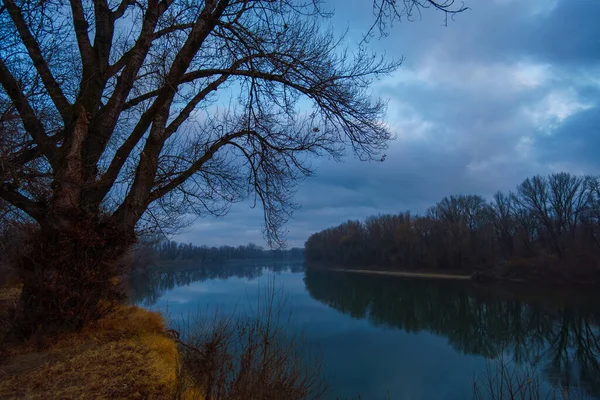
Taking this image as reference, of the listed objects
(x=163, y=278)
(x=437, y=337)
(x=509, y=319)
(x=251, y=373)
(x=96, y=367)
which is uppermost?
(x=251, y=373)

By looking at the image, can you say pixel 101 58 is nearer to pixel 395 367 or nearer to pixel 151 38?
pixel 151 38

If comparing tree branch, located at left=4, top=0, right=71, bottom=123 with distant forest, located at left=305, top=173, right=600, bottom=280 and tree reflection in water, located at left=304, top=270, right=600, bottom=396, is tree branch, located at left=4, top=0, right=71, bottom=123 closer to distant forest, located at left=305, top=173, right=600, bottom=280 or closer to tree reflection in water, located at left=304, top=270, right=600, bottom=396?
tree reflection in water, located at left=304, top=270, right=600, bottom=396

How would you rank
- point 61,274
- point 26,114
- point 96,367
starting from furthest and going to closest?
point 61,274, point 26,114, point 96,367

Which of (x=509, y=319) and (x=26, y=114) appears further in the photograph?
(x=509, y=319)

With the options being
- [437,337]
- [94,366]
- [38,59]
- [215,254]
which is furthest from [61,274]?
[215,254]

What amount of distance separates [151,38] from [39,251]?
3382 millimetres

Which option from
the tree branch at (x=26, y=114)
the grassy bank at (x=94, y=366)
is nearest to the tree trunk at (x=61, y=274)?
the grassy bank at (x=94, y=366)

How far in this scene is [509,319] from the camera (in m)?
21.6

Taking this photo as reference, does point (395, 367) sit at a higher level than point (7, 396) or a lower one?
lower

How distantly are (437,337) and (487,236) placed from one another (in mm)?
41010

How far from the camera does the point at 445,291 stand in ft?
115

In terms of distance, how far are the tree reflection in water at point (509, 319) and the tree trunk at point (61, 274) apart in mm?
8717

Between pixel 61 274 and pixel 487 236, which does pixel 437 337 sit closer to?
pixel 61 274

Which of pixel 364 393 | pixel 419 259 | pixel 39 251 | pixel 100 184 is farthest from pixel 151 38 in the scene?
pixel 419 259
